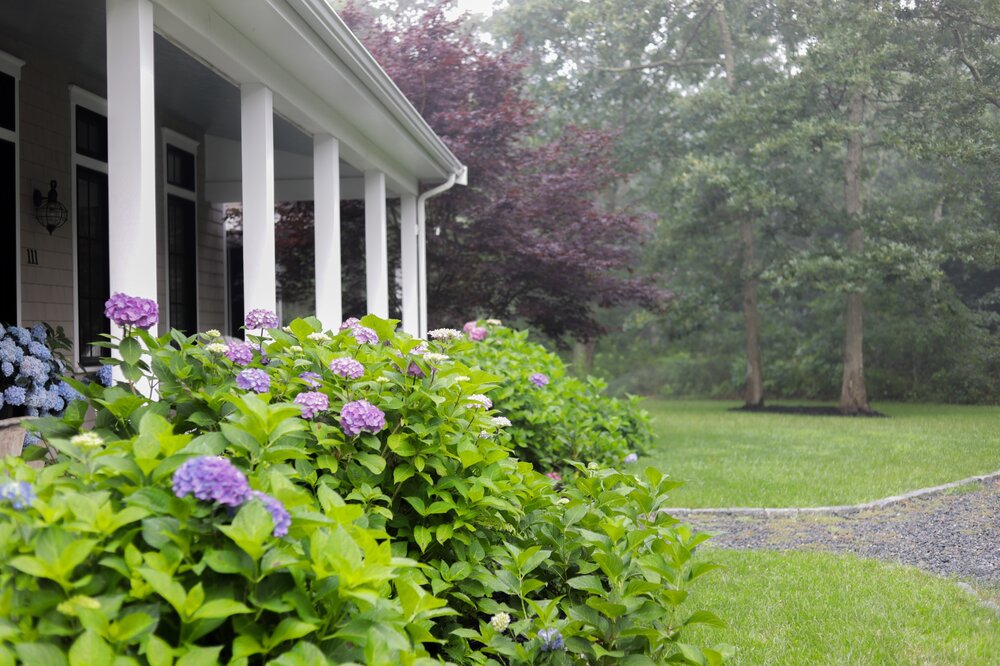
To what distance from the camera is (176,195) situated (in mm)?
8234

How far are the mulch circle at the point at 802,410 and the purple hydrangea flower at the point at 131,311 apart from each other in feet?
51.4

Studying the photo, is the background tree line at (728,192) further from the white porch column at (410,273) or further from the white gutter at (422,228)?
the white porch column at (410,273)

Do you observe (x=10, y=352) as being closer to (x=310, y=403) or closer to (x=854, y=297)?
(x=310, y=403)

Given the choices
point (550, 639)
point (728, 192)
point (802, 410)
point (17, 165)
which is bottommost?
point (802, 410)

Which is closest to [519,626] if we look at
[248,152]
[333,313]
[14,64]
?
[248,152]

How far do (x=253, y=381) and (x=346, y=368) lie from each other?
1.24 ft

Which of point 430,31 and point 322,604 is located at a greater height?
point 430,31

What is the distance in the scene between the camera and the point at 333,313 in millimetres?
6492

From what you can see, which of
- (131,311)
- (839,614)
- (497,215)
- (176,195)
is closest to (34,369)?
(131,311)

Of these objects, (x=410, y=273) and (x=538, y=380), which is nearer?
(x=538, y=380)

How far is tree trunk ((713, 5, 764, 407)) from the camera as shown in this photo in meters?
18.3

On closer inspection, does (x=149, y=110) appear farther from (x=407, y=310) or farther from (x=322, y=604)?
(x=407, y=310)

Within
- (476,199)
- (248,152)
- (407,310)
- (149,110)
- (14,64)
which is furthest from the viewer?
(476,199)

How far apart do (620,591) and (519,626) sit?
310mm
